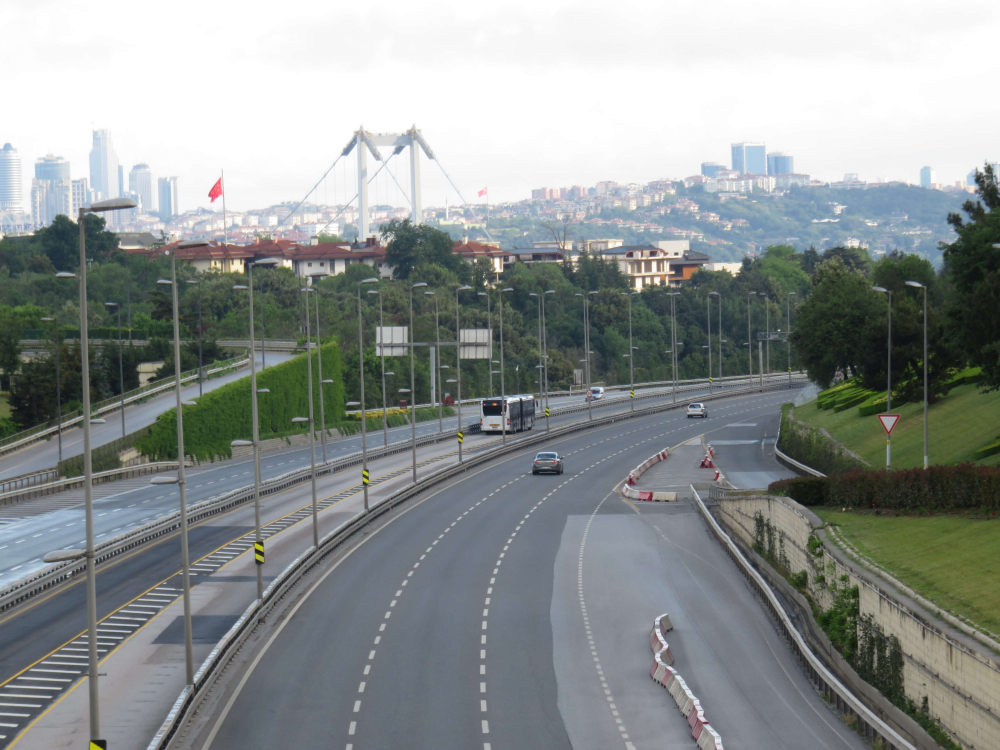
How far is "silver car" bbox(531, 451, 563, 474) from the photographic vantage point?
2741 inches

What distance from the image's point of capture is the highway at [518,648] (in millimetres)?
26391

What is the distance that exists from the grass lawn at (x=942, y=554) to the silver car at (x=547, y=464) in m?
32.6

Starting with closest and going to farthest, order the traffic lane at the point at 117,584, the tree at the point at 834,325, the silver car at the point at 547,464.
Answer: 1. the traffic lane at the point at 117,584
2. the silver car at the point at 547,464
3. the tree at the point at 834,325

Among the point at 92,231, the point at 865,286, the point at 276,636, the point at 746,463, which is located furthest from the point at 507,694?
the point at 92,231

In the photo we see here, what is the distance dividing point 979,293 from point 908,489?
10.2 meters

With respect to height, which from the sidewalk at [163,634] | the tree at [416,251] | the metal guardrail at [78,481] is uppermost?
the tree at [416,251]

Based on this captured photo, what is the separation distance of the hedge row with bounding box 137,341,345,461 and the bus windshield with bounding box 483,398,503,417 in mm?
13024

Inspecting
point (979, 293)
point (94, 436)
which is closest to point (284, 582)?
point (979, 293)

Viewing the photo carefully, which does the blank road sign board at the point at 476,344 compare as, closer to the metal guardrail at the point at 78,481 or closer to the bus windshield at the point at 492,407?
the bus windshield at the point at 492,407

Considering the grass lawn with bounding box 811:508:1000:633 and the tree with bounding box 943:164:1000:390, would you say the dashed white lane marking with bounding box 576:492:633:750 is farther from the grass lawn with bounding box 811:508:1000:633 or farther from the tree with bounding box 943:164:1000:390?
the tree with bounding box 943:164:1000:390

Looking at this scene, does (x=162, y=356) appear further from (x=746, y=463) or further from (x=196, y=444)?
(x=746, y=463)

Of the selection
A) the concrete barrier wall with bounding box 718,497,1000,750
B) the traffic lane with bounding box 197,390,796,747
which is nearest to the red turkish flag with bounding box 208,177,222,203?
the traffic lane with bounding box 197,390,796,747

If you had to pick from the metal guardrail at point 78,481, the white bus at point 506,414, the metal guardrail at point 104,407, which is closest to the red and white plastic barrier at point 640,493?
the white bus at point 506,414

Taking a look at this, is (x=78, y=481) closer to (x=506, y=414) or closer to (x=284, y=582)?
(x=284, y=582)
